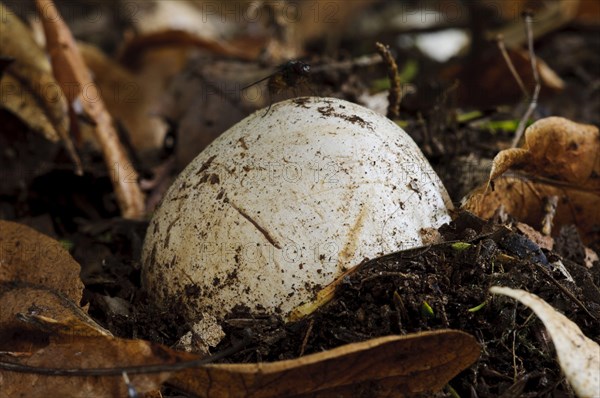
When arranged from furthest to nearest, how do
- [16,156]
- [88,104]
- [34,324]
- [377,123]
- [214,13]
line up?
[214,13] < [16,156] < [88,104] < [377,123] < [34,324]

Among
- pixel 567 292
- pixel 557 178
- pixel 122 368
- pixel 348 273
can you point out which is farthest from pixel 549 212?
pixel 122 368

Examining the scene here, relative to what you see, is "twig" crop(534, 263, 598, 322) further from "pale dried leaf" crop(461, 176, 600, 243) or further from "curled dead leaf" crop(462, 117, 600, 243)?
"curled dead leaf" crop(462, 117, 600, 243)

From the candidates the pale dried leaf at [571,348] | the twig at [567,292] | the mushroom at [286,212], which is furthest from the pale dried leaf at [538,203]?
the pale dried leaf at [571,348]

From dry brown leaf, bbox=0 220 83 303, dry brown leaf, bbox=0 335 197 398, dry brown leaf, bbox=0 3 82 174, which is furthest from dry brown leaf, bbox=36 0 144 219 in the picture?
dry brown leaf, bbox=0 335 197 398

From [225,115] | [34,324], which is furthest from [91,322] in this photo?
[225,115]

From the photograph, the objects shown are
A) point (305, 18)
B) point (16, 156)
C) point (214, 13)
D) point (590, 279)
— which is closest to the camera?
point (590, 279)

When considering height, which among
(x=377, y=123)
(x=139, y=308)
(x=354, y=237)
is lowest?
(x=139, y=308)

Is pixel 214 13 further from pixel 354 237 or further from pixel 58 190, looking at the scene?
pixel 354 237

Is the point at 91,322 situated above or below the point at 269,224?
below
